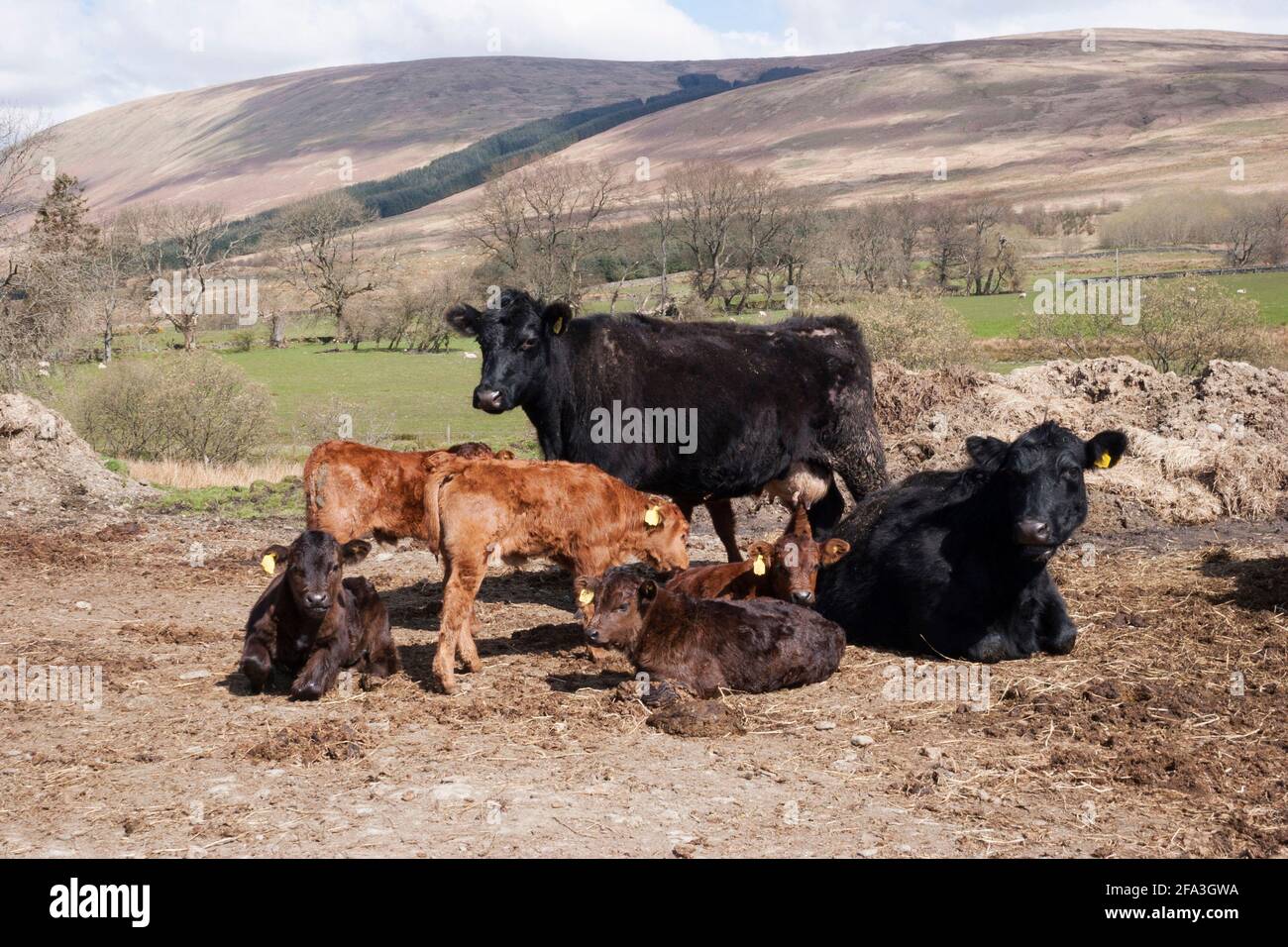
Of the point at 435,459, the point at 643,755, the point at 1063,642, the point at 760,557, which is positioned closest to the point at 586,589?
the point at 760,557

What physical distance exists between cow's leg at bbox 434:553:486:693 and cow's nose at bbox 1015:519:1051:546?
11.4 ft

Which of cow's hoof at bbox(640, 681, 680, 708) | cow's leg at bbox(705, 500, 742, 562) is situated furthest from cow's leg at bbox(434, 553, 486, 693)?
cow's leg at bbox(705, 500, 742, 562)

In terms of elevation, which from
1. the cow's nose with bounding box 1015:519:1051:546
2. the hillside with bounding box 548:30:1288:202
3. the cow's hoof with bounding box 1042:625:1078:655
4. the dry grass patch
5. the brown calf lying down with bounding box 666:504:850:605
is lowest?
the dry grass patch

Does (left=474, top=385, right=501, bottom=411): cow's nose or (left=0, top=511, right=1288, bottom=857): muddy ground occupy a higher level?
(left=474, top=385, right=501, bottom=411): cow's nose

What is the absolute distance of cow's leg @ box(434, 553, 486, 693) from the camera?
768cm

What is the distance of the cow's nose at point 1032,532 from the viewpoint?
7.66 meters

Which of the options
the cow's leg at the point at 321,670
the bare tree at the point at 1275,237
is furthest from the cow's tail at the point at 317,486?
the bare tree at the point at 1275,237

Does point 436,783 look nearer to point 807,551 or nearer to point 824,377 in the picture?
point 807,551

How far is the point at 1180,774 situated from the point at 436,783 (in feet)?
12.0

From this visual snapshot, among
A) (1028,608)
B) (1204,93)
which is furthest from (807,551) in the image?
(1204,93)

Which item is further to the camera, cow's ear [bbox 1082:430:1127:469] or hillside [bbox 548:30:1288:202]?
hillside [bbox 548:30:1288:202]

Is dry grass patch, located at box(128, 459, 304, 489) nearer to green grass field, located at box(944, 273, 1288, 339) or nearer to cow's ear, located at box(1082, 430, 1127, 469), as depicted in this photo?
cow's ear, located at box(1082, 430, 1127, 469)

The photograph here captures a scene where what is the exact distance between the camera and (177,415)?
2908 centimetres

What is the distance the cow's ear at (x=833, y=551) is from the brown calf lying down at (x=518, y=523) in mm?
1210
